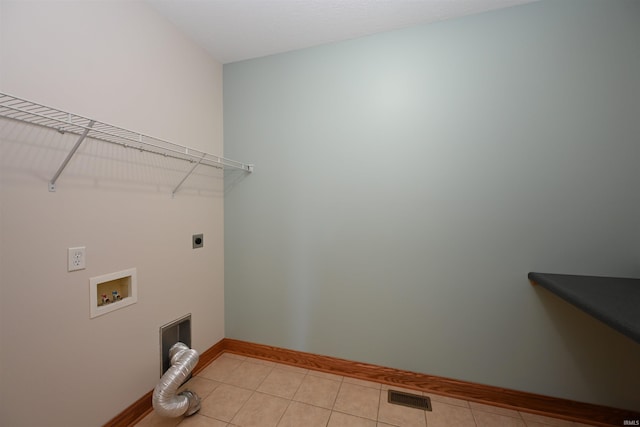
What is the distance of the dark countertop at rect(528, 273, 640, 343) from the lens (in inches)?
34.7

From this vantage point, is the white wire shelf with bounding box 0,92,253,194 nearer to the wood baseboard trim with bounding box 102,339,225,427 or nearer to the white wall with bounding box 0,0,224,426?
the white wall with bounding box 0,0,224,426

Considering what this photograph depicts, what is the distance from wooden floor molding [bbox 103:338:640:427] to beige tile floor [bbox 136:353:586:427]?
42mm

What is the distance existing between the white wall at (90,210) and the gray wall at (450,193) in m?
0.56

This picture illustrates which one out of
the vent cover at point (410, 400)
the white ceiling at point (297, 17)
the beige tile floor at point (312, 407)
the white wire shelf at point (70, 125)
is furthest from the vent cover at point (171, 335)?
the white ceiling at point (297, 17)

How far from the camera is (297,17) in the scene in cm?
163

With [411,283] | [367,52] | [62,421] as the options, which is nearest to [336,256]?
[411,283]

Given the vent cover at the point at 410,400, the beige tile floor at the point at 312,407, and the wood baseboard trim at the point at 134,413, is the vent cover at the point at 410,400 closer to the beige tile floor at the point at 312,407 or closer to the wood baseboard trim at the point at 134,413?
the beige tile floor at the point at 312,407

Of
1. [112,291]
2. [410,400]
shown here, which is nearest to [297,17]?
[112,291]

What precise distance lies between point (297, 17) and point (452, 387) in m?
2.74

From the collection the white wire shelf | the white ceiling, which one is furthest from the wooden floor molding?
the white ceiling

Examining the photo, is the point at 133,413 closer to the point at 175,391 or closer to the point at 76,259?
the point at 175,391

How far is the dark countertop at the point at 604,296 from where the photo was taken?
0.88m

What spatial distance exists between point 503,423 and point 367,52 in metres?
2.60

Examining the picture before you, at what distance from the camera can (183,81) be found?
1.78m
